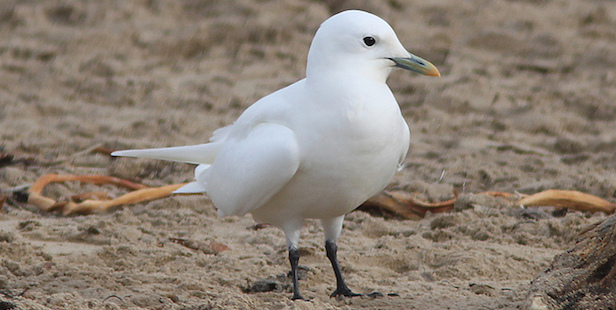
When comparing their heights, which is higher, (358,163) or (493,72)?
(358,163)

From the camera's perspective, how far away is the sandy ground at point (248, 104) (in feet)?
10.8

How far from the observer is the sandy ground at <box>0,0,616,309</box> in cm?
330

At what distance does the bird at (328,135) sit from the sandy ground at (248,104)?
37 cm

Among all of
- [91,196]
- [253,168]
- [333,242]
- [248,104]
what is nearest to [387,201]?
[333,242]

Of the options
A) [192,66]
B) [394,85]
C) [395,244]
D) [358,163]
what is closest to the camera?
[358,163]

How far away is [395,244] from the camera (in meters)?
3.76

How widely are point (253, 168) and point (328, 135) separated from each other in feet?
1.08

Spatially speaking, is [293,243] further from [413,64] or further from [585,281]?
[585,281]

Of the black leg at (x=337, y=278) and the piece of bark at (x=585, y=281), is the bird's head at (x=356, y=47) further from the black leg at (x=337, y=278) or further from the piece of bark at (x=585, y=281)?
the piece of bark at (x=585, y=281)

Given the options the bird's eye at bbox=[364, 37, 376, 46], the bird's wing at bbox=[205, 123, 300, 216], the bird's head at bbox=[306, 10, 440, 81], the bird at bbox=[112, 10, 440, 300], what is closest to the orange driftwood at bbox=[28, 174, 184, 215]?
the bird's wing at bbox=[205, 123, 300, 216]

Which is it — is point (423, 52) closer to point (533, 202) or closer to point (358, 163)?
point (533, 202)

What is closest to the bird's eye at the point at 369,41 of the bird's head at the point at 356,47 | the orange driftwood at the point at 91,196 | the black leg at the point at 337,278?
the bird's head at the point at 356,47

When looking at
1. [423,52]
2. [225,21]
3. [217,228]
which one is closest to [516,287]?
[217,228]

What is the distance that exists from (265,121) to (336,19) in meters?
0.46
